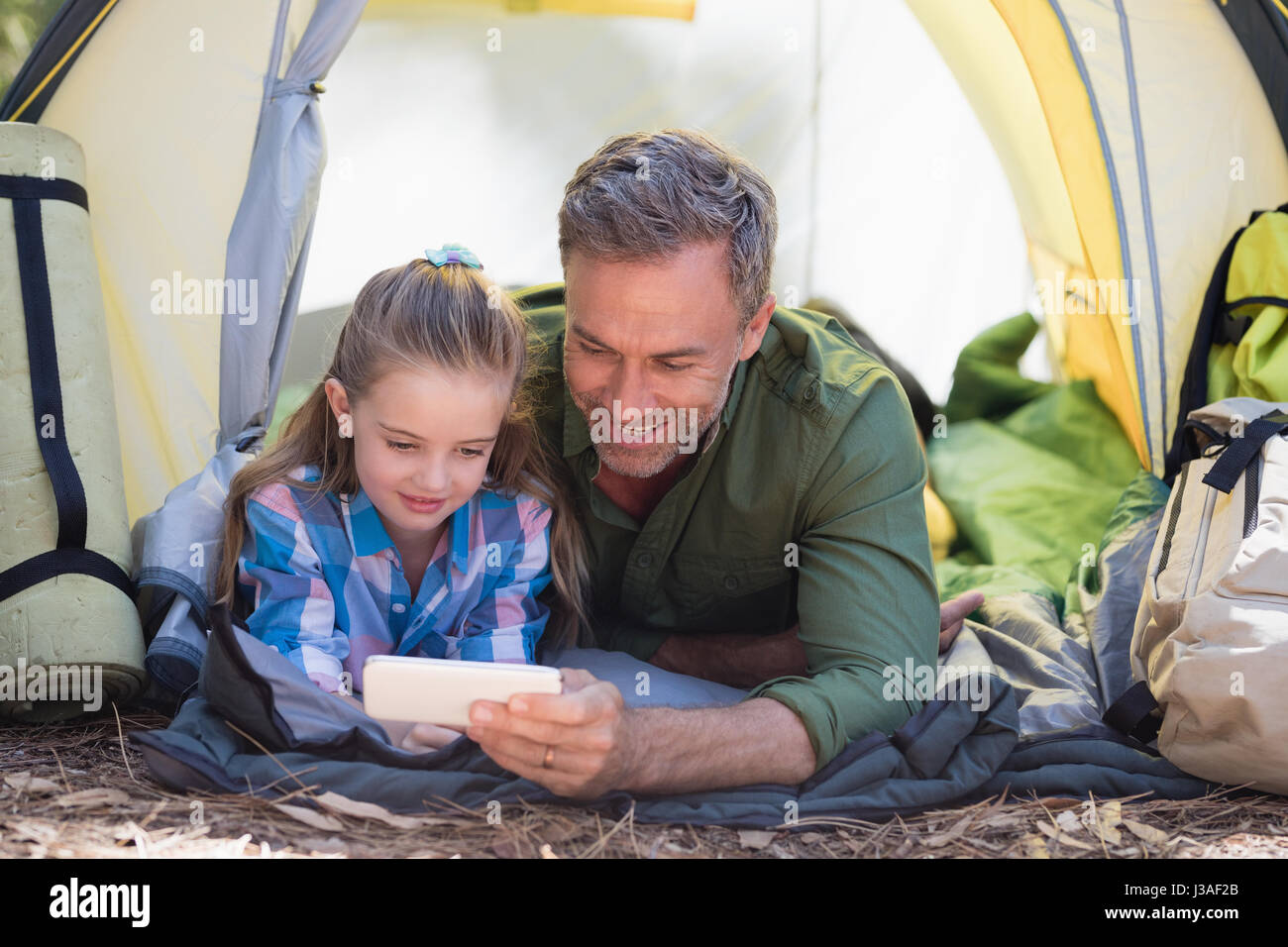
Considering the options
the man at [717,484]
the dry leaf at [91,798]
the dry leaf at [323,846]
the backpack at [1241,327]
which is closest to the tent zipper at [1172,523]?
the backpack at [1241,327]

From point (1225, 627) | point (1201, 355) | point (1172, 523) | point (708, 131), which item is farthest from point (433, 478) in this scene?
point (708, 131)

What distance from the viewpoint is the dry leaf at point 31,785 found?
188cm

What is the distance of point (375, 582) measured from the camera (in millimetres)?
2170

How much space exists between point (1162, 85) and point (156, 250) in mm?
2510

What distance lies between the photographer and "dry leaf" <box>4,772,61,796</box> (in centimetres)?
188

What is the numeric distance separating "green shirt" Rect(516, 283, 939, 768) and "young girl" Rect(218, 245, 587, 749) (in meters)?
0.13

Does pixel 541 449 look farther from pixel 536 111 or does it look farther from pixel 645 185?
pixel 536 111

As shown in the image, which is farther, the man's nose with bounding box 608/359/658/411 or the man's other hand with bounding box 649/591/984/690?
the man's other hand with bounding box 649/591/984/690

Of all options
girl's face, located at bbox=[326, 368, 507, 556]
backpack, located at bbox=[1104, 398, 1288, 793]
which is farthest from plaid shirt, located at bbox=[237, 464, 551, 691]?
backpack, located at bbox=[1104, 398, 1288, 793]

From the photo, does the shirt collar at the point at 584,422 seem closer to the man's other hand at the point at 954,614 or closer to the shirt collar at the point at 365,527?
the shirt collar at the point at 365,527

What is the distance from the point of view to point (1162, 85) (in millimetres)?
3027

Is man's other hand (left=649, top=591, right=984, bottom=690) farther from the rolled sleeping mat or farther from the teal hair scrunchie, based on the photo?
the rolled sleeping mat

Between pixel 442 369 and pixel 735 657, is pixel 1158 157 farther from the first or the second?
pixel 442 369

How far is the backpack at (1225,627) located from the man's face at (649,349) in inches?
36.3
